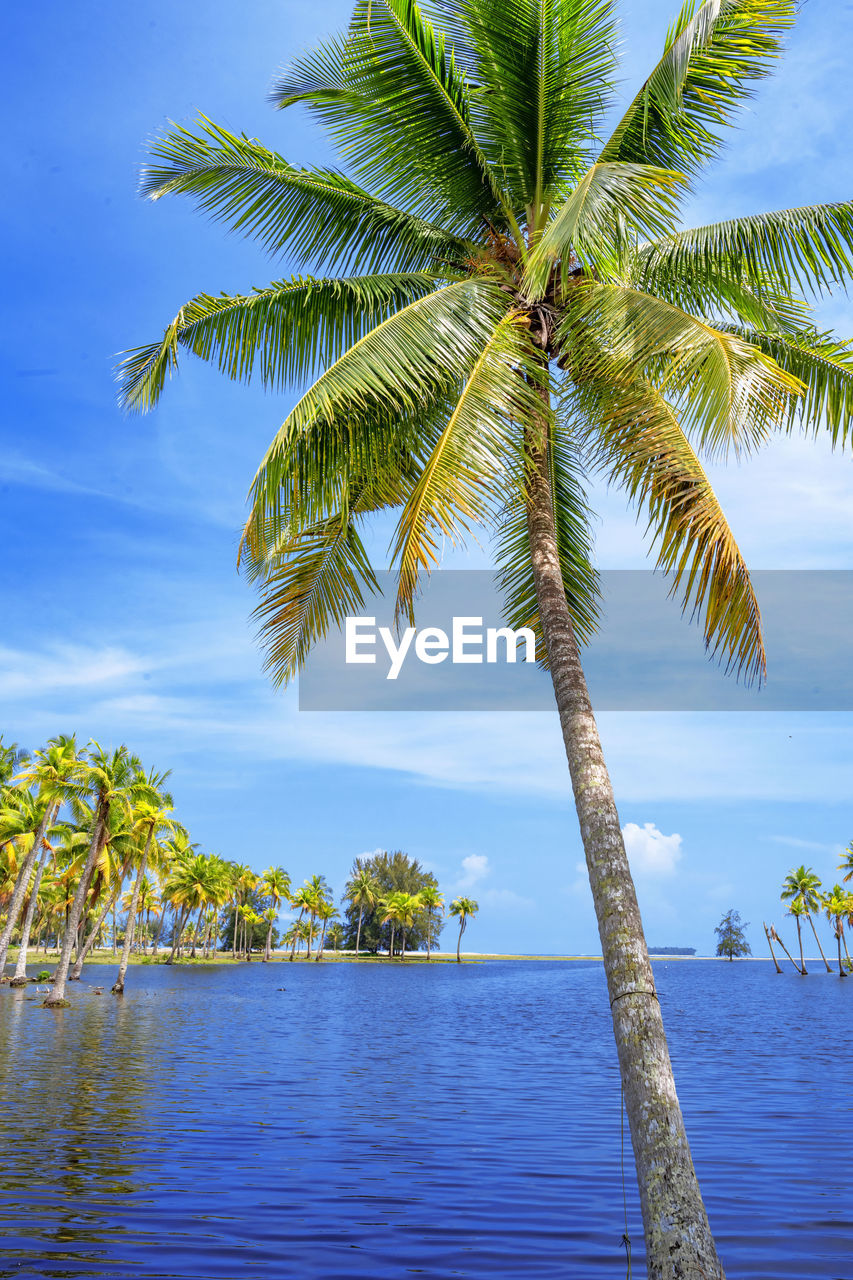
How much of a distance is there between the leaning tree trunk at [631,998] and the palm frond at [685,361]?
1247 millimetres

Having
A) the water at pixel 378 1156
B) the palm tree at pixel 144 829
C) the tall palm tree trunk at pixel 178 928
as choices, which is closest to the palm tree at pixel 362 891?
the tall palm tree trunk at pixel 178 928

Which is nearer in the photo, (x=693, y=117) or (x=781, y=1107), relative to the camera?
(x=693, y=117)

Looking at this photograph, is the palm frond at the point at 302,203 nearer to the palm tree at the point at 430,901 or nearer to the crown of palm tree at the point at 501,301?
the crown of palm tree at the point at 501,301

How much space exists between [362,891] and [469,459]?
139m

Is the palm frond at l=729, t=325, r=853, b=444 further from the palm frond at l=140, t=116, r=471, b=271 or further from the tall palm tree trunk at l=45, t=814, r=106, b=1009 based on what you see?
the tall palm tree trunk at l=45, t=814, r=106, b=1009

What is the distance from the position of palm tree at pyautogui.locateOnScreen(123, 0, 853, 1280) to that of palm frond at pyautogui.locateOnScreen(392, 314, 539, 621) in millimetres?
25

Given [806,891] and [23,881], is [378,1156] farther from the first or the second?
[806,891]

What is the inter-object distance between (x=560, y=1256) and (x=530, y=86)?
11409 millimetres

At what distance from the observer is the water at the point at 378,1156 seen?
909 centimetres

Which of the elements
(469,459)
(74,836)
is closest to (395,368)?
(469,459)

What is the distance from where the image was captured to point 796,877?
10825cm

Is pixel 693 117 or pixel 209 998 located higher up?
Result: pixel 693 117

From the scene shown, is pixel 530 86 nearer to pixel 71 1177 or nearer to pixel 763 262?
pixel 763 262

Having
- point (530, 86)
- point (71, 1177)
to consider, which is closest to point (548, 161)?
point (530, 86)
